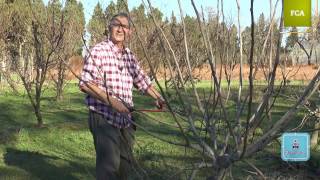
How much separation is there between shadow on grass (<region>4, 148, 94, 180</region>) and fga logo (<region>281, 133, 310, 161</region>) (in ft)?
13.5

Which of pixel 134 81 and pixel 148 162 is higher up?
pixel 134 81

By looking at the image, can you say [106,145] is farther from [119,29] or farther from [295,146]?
[295,146]

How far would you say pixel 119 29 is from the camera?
4.41 metres

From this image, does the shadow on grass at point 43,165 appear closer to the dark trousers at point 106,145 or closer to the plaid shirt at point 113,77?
the dark trousers at point 106,145

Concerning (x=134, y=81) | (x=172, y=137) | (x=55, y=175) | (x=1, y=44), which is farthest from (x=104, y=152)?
(x=1, y=44)

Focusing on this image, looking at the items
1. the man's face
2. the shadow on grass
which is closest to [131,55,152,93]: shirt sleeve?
the man's face

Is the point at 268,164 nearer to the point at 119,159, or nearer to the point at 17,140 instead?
the point at 119,159

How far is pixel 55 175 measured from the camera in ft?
21.5

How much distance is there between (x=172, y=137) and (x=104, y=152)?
4234mm

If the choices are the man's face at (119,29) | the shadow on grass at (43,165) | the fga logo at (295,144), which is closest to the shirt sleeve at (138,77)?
the man's face at (119,29)

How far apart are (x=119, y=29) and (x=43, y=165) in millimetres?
3111

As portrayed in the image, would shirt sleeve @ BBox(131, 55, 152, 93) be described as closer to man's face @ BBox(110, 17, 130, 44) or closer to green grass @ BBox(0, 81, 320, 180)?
man's face @ BBox(110, 17, 130, 44)

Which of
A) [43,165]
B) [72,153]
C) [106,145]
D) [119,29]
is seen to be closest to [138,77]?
[119,29]

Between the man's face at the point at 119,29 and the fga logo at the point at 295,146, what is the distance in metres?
2.11
